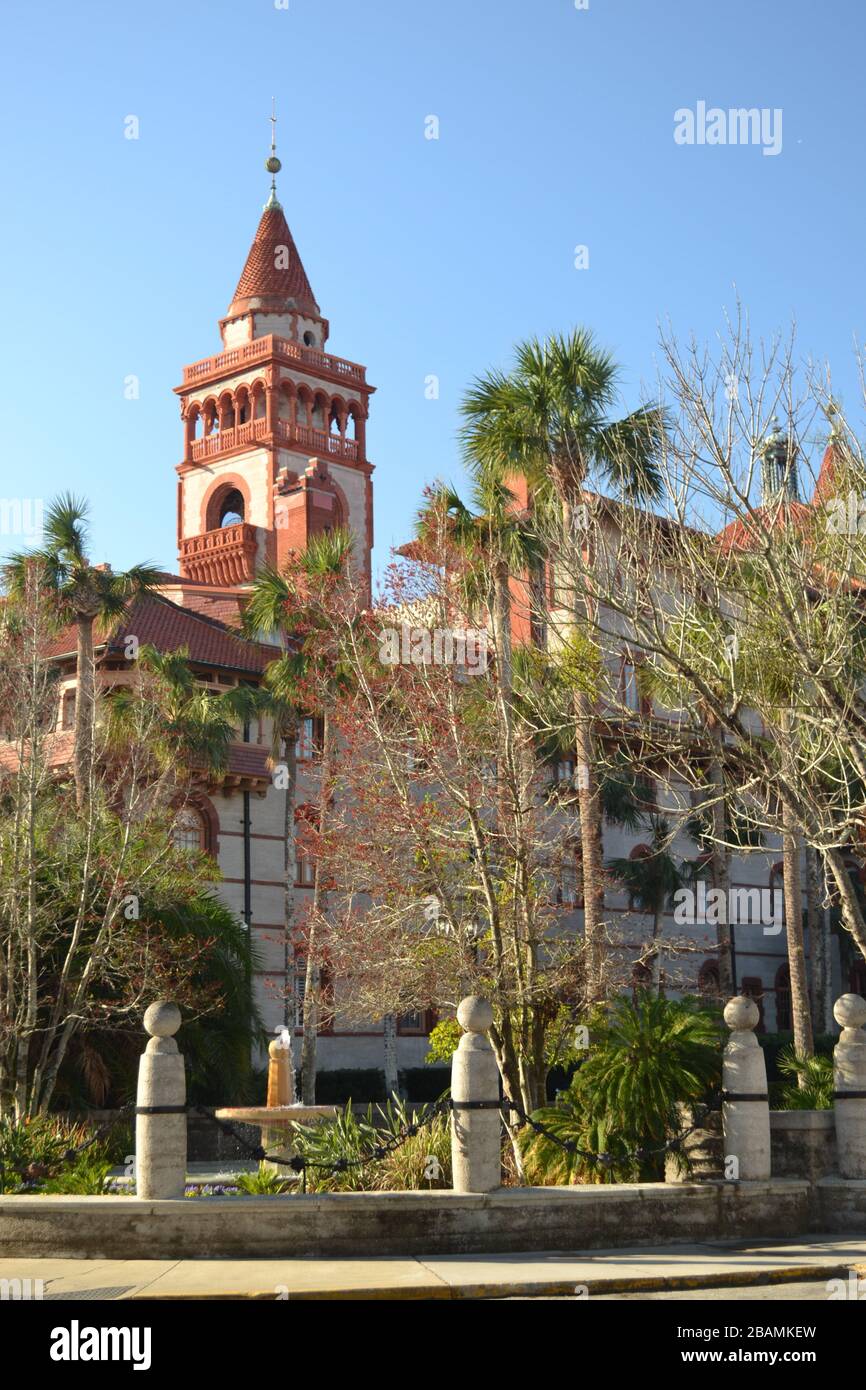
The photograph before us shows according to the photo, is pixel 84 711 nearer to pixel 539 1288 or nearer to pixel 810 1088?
pixel 810 1088

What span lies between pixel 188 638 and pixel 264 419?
23.9 m

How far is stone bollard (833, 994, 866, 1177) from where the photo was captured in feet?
45.4

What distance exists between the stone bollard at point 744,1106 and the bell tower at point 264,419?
46203 millimetres

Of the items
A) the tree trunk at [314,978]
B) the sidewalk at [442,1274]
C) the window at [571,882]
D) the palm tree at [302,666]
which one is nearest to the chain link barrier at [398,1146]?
the sidewalk at [442,1274]

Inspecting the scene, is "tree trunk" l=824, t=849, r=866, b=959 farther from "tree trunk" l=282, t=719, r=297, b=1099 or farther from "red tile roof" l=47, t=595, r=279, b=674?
"red tile roof" l=47, t=595, r=279, b=674

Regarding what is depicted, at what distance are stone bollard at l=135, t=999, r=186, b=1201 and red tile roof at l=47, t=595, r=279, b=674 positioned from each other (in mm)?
25864

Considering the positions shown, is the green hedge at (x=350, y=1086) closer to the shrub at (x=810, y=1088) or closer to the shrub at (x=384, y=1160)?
the shrub at (x=810, y=1088)

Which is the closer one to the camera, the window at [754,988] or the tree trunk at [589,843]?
the tree trunk at [589,843]

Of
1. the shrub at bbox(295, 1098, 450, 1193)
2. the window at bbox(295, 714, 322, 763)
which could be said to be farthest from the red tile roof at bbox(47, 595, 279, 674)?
the shrub at bbox(295, 1098, 450, 1193)

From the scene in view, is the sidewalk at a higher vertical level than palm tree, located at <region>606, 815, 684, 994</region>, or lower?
lower

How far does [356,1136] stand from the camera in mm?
14578

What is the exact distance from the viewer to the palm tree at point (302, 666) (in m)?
29.0

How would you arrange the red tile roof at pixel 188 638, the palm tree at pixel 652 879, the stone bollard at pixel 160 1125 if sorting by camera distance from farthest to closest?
the palm tree at pixel 652 879, the red tile roof at pixel 188 638, the stone bollard at pixel 160 1125
